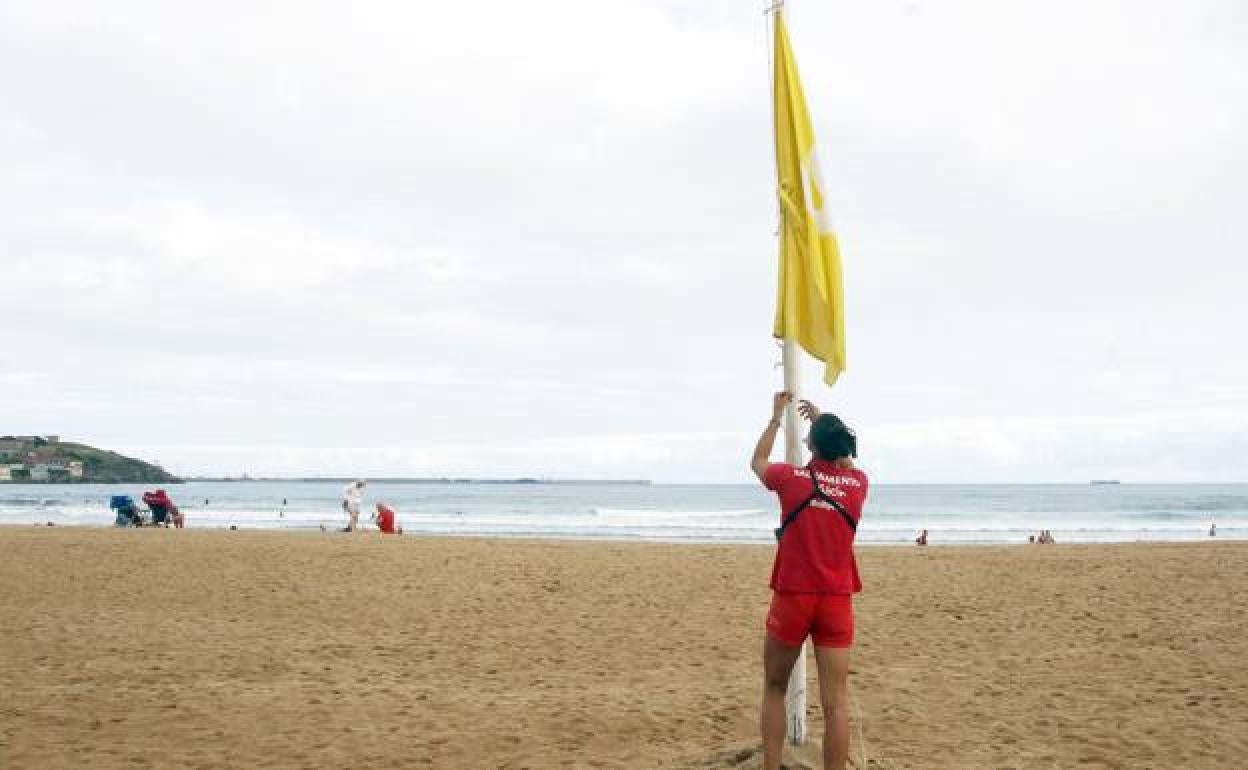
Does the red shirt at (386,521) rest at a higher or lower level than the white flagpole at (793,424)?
lower

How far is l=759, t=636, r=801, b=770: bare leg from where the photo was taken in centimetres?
440

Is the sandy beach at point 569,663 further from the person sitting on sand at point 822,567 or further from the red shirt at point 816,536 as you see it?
the red shirt at point 816,536

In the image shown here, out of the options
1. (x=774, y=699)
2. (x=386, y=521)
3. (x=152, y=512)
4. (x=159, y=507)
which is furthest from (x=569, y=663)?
(x=152, y=512)

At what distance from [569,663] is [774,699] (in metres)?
4.91

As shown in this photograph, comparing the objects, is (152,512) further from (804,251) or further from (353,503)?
(804,251)

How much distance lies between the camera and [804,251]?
5043 mm

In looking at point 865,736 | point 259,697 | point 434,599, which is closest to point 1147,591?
point 865,736

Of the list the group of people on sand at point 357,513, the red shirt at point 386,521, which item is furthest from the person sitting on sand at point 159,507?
the red shirt at point 386,521

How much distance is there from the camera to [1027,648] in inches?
370

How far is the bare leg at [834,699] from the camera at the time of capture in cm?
428

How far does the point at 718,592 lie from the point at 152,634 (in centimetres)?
725

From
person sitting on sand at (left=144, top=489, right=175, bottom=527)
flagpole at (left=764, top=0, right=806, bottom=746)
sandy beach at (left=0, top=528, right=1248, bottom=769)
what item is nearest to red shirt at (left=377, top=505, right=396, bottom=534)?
person sitting on sand at (left=144, top=489, right=175, bottom=527)

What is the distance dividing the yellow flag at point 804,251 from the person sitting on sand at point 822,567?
65 centimetres

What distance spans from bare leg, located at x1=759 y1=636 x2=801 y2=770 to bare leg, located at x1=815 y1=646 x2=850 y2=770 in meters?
0.15
